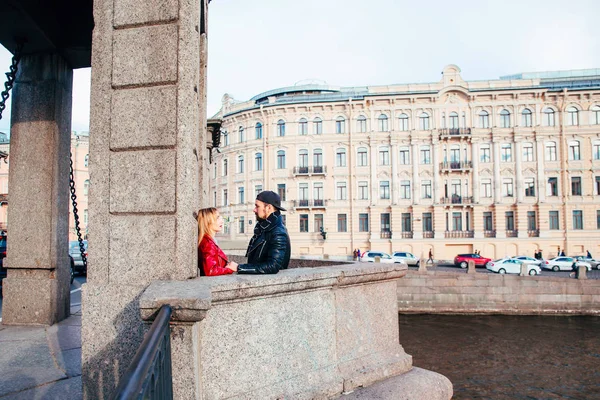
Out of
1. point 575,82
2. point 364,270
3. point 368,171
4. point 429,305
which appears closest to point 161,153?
point 364,270

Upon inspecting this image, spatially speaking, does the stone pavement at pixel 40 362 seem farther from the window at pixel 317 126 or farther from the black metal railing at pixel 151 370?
the window at pixel 317 126

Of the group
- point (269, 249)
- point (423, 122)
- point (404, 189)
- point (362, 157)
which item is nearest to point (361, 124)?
point (362, 157)

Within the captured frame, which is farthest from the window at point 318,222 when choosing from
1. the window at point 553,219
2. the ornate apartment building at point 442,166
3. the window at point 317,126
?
the window at point 553,219

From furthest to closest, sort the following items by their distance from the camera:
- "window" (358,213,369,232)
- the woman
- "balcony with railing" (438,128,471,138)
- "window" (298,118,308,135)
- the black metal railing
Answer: "window" (298,118,308,135) < "window" (358,213,369,232) < "balcony with railing" (438,128,471,138) < the woman < the black metal railing

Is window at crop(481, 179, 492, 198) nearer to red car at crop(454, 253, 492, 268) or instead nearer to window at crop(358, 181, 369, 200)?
red car at crop(454, 253, 492, 268)

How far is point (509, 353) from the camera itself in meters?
14.8

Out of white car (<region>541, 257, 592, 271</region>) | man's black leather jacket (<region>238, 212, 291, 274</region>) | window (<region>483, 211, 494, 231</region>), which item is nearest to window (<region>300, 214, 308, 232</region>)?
window (<region>483, 211, 494, 231</region>)

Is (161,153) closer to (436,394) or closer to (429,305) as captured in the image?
(436,394)

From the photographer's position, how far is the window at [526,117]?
38844mm

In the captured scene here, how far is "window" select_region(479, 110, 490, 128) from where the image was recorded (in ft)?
129

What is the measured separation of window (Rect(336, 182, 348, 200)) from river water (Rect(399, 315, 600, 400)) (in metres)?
19.9

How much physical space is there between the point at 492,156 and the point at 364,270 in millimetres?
39233

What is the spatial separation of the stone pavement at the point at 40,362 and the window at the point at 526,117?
4091 centimetres

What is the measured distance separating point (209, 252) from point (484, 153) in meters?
39.8
